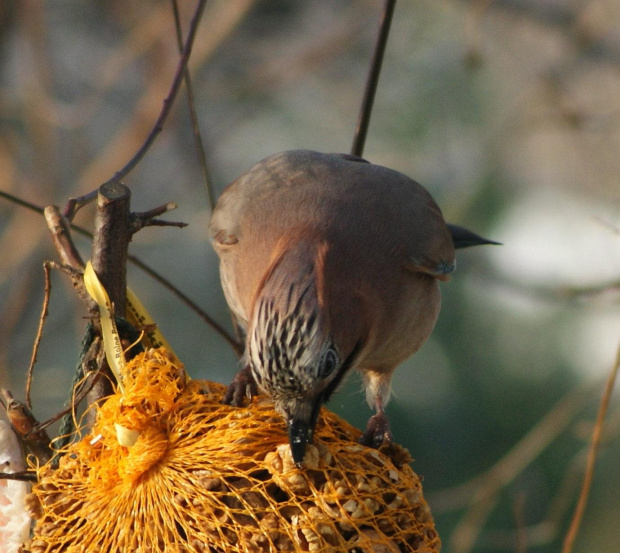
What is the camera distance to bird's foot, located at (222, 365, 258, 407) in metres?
2.54

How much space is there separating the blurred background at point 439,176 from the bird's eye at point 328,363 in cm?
163

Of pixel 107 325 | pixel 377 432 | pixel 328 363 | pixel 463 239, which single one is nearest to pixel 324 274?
pixel 328 363

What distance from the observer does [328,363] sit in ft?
8.68

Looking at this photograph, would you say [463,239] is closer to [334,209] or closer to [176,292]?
[334,209]

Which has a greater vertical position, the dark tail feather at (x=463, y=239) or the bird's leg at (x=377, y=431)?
the dark tail feather at (x=463, y=239)

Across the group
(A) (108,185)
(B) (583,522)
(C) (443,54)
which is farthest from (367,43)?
(A) (108,185)

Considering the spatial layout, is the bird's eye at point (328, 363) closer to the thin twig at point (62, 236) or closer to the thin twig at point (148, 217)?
the thin twig at point (148, 217)

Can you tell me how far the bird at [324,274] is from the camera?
8.39 ft

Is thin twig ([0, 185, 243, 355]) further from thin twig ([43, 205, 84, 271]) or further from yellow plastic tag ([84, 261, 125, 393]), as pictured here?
yellow plastic tag ([84, 261, 125, 393])

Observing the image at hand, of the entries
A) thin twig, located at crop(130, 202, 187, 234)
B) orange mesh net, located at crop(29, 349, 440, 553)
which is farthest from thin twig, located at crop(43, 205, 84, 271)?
orange mesh net, located at crop(29, 349, 440, 553)

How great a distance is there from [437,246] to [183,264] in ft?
18.6

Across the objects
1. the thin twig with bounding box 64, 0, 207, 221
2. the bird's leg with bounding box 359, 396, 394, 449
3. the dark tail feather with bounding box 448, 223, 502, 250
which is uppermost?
the thin twig with bounding box 64, 0, 207, 221

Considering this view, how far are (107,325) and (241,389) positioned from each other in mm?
595

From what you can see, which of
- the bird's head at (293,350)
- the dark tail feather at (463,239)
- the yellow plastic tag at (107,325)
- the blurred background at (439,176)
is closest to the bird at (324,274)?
the bird's head at (293,350)
